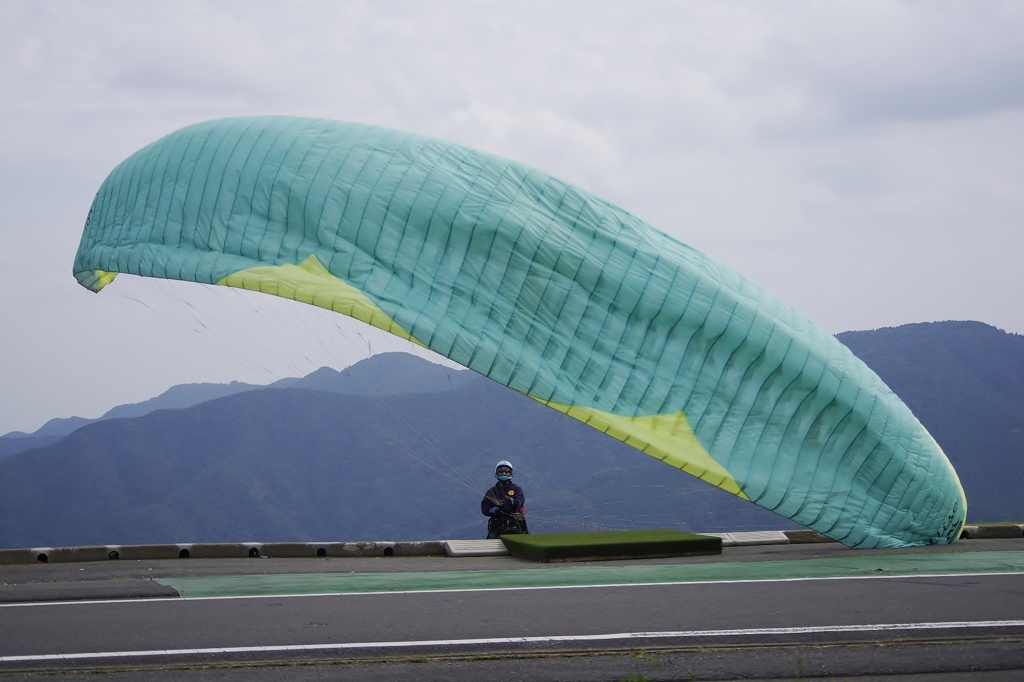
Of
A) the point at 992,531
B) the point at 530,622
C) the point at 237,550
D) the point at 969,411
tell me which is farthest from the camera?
the point at 969,411

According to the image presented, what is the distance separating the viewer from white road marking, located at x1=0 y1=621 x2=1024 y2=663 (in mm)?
6336

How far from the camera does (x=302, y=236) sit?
11.2m

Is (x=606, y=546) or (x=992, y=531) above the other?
(x=992, y=531)

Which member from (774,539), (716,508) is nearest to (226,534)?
(716,508)

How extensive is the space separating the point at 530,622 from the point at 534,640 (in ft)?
1.91

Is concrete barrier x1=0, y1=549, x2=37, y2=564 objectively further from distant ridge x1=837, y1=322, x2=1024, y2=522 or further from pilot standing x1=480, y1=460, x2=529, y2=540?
distant ridge x1=837, y1=322, x2=1024, y2=522

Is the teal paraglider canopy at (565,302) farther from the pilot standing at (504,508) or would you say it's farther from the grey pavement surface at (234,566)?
the pilot standing at (504,508)

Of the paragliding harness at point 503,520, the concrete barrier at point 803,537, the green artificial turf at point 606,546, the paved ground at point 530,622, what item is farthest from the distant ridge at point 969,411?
the paved ground at point 530,622

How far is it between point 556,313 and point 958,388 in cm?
19563

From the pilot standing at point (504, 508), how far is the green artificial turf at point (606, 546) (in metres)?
1.38

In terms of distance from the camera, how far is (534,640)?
6.77m

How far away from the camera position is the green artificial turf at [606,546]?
11.2 metres

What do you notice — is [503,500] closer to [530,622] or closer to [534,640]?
[530,622]

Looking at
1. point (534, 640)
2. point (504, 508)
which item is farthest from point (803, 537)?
point (534, 640)
